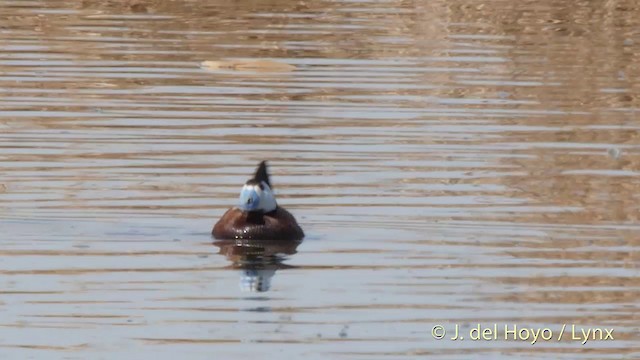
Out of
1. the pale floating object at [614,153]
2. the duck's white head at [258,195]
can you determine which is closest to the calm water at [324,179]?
the pale floating object at [614,153]

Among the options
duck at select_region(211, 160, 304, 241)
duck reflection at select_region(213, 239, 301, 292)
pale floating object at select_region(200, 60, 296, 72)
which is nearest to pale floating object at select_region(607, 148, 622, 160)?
duck at select_region(211, 160, 304, 241)

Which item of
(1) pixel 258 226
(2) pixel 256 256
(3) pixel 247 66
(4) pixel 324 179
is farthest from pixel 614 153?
(3) pixel 247 66

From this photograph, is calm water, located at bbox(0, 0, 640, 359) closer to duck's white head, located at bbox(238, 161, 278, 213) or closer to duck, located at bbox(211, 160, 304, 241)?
duck, located at bbox(211, 160, 304, 241)

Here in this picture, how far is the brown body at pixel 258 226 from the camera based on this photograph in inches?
542

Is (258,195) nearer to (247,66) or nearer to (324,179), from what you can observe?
(324,179)

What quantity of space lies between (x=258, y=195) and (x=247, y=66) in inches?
289

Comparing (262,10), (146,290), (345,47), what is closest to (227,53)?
(345,47)

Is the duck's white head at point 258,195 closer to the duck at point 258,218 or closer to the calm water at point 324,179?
the duck at point 258,218

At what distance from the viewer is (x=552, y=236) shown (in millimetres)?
13492

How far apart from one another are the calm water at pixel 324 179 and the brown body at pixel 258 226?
0.32 ft

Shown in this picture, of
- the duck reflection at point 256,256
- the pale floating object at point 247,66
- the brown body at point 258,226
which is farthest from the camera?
the pale floating object at point 247,66

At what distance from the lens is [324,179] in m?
15.4

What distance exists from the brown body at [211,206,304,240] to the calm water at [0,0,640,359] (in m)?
0.10

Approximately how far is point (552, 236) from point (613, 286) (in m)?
1.44
